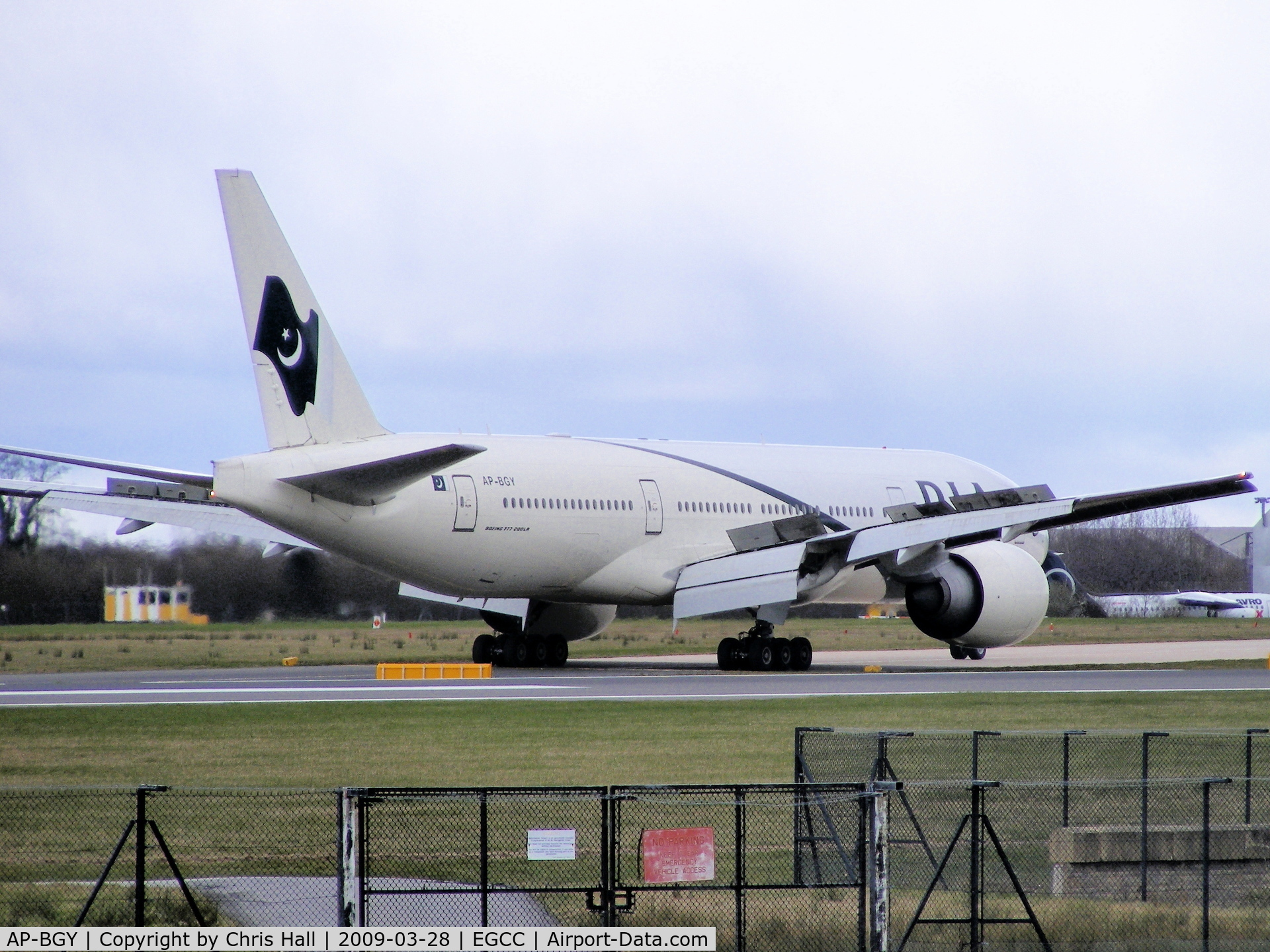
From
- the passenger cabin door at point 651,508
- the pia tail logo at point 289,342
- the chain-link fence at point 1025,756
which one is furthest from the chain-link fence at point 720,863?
the passenger cabin door at point 651,508

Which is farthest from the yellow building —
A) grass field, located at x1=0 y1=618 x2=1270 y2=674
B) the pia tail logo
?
the pia tail logo

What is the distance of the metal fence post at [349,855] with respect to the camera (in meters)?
8.55

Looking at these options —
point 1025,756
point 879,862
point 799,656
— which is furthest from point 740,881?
point 799,656

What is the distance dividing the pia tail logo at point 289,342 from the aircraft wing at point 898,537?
28.3ft

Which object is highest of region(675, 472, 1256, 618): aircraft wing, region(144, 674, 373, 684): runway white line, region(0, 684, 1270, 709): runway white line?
region(675, 472, 1256, 618): aircraft wing

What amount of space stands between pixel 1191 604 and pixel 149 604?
5485cm

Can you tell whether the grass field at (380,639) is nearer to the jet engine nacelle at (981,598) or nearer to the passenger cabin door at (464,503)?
the passenger cabin door at (464,503)

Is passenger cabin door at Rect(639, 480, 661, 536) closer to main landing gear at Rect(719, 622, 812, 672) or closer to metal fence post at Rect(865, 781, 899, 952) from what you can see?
main landing gear at Rect(719, 622, 812, 672)

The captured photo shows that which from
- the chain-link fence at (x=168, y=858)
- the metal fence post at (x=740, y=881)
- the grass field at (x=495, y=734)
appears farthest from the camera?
the grass field at (x=495, y=734)

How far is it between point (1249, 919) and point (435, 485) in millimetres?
20845

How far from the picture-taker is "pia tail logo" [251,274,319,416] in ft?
91.4

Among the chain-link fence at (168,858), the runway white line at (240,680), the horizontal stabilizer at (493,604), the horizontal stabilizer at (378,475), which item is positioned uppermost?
the horizontal stabilizer at (378,475)

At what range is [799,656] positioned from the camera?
32.9 metres

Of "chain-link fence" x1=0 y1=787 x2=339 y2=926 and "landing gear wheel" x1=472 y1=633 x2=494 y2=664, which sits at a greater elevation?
"landing gear wheel" x1=472 y1=633 x2=494 y2=664
